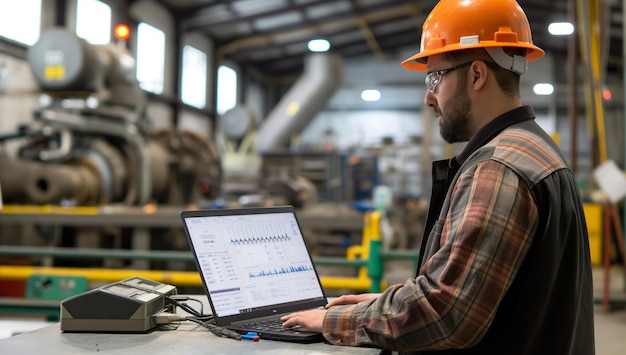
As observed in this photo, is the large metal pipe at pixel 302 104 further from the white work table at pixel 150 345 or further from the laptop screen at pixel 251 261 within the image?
the white work table at pixel 150 345

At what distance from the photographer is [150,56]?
13.8 meters

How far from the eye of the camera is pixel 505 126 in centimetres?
155

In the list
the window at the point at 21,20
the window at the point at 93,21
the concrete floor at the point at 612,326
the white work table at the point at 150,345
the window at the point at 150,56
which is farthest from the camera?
the window at the point at 150,56

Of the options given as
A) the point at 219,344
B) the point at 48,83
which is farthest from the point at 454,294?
the point at 48,83

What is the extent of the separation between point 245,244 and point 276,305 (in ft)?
0.60

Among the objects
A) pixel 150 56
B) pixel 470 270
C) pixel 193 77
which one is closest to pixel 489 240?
pixel 470 270

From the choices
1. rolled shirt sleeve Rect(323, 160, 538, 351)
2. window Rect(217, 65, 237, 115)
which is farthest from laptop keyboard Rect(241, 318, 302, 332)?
window Rect(217, 65, 237, 115)

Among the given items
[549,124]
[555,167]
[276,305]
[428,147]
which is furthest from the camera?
[549,124]

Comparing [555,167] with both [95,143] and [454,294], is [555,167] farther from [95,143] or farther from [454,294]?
[95,143]

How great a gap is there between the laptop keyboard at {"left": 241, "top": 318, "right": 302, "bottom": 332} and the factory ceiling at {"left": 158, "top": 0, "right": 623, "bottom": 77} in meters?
13.7

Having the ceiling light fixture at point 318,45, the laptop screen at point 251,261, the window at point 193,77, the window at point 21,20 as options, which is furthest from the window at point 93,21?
the laptop screen at point 251,261

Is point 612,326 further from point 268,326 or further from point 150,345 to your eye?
point 150,345

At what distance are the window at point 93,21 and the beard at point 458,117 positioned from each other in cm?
1020

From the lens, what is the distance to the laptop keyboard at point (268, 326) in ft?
5.24
